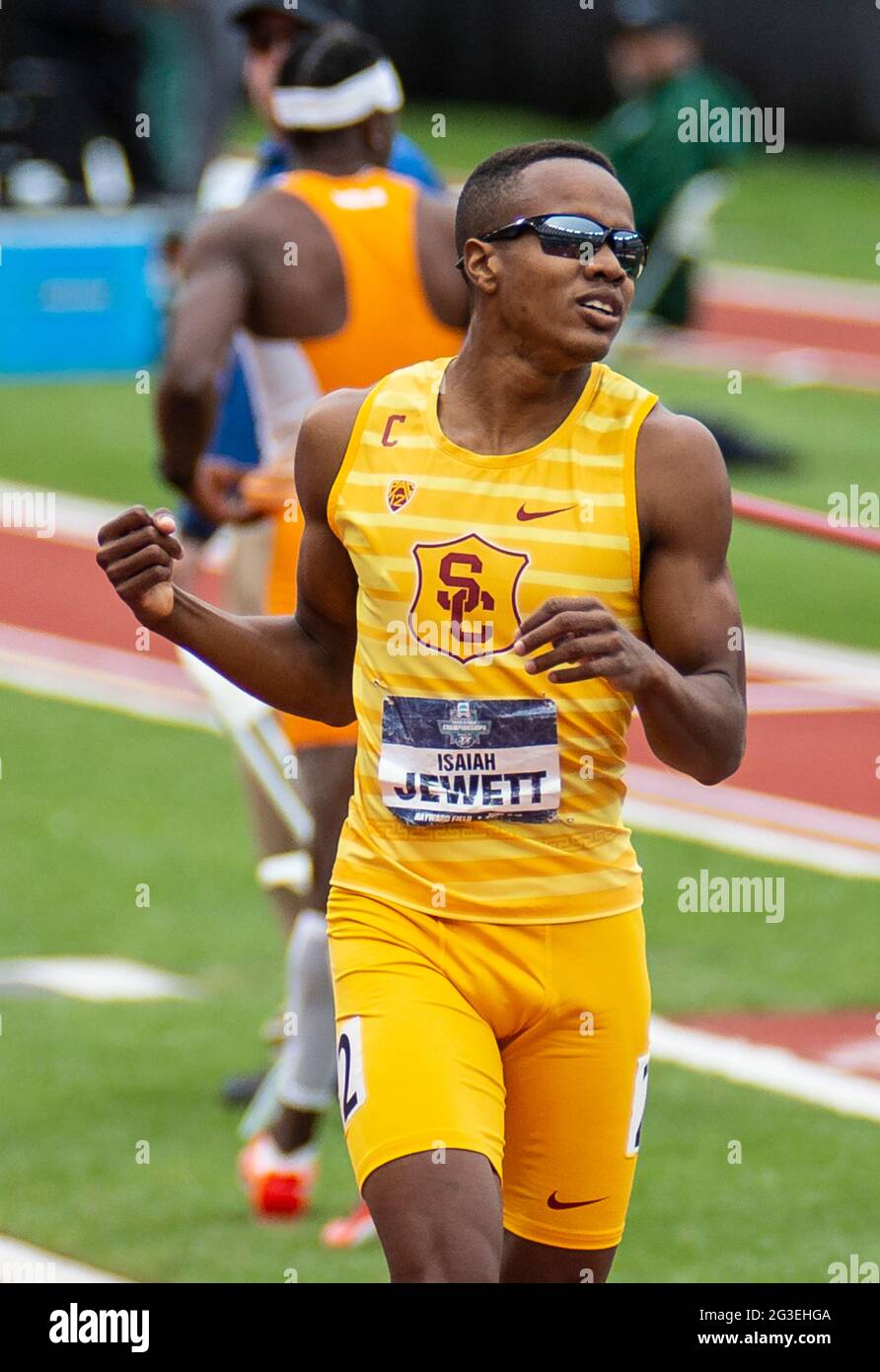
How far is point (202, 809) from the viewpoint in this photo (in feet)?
35.3

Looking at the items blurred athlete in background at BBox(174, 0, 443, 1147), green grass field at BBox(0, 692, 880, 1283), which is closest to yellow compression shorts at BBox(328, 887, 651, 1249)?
green grass field at BBox(0, 692, 880, 1283)

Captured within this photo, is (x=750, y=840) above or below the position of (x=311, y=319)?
below

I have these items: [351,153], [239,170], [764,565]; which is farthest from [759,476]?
[351,153]

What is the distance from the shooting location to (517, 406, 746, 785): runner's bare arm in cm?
445

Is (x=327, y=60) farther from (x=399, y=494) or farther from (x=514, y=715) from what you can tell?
(x=514, y=715)

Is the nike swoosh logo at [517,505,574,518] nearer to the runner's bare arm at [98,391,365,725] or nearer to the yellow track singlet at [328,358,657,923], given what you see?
the yellow track singlet at [328,358,657,923]

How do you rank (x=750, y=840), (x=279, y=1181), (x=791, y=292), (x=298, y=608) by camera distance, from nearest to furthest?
(x=298, y=608)
(x=279, y=1181)
(x=750, y=840)
(x=791, y=292)

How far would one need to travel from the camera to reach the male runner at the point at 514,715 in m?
4.48

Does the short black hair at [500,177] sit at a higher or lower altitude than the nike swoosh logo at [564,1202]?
higher

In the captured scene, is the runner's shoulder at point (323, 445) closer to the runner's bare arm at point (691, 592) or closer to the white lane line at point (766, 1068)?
the runner's bare arm at point (691, 592)

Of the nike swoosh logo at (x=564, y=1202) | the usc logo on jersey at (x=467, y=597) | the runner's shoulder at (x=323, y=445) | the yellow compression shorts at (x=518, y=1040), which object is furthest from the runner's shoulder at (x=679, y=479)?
the nike swoosh logo at (x=564, y=1202)

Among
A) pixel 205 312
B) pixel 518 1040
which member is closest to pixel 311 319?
pixel 205 312

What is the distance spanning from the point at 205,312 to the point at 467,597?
2471 mm

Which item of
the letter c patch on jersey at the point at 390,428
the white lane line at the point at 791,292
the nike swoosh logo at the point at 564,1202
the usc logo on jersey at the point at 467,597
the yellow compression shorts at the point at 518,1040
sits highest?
the letter c patch on jersey at the point at 390,428
